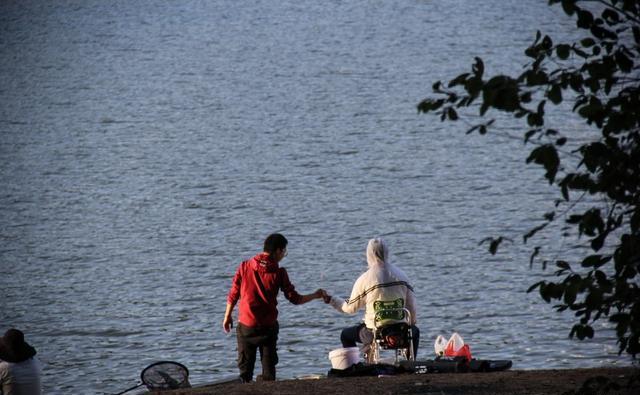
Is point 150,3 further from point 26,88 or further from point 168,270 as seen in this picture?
point 168,270

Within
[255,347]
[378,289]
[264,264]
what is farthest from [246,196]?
[264,264]

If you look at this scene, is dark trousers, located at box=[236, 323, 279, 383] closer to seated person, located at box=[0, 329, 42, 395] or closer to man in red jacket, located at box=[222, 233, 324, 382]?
man in red jacket, located at box=[222, 233, 324, 382]

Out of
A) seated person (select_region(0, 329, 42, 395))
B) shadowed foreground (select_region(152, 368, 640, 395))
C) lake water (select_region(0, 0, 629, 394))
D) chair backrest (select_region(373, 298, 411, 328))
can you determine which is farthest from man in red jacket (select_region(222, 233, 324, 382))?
lake water (select_region(0, 0, 629, 394))

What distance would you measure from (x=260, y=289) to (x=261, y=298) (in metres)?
0.09

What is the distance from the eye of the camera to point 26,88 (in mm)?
44281

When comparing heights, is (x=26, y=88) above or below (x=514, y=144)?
above

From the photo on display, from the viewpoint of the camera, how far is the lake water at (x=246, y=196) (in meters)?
15.6

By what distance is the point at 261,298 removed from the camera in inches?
421

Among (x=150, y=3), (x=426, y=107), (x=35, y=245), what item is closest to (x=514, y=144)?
(x=35, y=245)

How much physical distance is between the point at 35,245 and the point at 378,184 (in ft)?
23.9

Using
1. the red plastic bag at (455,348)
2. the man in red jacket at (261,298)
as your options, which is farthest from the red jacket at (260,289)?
the red plastic bag at (455,348)

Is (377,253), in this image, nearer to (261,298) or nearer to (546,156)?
(261,298)

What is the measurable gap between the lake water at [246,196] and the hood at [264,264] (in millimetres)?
3308

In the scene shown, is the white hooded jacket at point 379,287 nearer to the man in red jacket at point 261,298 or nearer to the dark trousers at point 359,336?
the dark trousers at point 359,336
